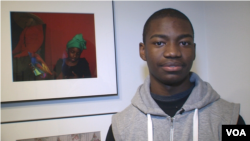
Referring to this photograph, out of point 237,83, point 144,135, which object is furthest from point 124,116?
point 237,83

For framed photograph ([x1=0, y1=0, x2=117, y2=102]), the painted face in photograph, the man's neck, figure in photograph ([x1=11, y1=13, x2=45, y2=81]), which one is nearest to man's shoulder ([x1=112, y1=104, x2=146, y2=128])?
the man's neck

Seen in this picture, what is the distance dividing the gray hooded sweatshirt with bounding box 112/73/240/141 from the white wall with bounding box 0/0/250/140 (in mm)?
235

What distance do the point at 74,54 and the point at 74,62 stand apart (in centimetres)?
4

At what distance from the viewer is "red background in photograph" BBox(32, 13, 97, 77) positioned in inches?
35.2

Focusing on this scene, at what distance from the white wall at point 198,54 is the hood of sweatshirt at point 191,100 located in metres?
0.24

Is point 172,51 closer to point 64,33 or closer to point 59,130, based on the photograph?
point 64,33

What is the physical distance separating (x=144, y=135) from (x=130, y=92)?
1.19 ft

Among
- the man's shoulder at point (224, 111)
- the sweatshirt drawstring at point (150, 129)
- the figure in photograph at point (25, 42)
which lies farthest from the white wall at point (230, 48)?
the figure in photograph at point (25, 42)

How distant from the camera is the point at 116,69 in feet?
3.10

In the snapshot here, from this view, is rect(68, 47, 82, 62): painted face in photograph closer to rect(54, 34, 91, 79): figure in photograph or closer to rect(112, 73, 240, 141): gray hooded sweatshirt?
rect(54, 34, 91, 79): figure in photograph

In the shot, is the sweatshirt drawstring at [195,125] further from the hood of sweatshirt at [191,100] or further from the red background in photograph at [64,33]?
the red background in photograph at [64,33]

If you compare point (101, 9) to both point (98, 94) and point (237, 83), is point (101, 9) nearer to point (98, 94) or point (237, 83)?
point (98, 94)

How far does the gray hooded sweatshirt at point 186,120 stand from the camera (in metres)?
0.60

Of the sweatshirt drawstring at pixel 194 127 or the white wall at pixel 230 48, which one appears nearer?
the sweatshirt drawstring at pixel 194 127
